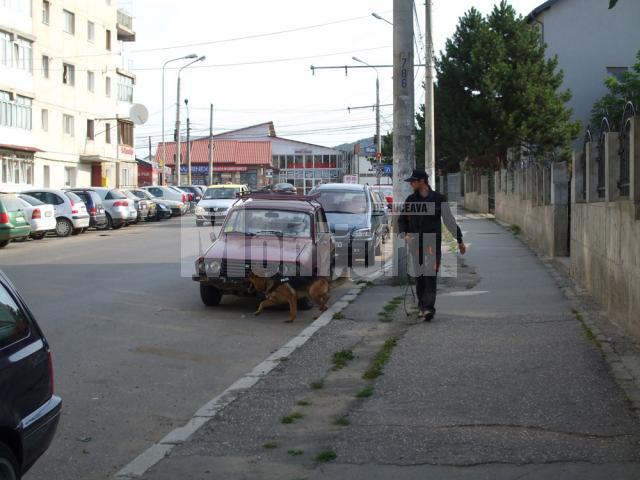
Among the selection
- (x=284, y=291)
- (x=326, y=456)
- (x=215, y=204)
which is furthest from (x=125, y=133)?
(x=326, y=456)

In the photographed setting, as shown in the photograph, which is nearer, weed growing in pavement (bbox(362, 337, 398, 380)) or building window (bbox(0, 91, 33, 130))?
weed growing in pavement (bbox(362, 337, 398, 380))

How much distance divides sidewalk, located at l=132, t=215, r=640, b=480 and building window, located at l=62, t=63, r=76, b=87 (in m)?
42.6

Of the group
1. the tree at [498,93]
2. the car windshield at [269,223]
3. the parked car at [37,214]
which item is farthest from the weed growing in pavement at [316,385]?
the tree at [498,93]

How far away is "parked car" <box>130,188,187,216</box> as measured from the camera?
132ft

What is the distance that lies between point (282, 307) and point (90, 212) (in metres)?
19.9

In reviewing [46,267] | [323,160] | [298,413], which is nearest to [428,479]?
[298,413]

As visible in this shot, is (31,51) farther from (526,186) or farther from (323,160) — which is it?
(323,160)

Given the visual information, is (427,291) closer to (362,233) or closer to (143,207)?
(362,233)

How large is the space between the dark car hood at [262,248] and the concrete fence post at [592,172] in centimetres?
409

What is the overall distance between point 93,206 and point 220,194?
205 inches

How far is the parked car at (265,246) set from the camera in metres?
11.5

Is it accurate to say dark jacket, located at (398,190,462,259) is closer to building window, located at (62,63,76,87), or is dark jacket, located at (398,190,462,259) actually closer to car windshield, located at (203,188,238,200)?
car windshield, located at (203,188,238,200)

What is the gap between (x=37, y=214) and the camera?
2559cm

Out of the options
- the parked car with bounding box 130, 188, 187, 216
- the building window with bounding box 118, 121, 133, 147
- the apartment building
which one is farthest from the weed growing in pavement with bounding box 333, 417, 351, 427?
the building window with bounding box 118, 121, 133, 147
